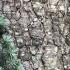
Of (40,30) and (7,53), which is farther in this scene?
(40,30)

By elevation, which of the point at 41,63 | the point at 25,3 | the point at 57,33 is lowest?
the point at 41,63

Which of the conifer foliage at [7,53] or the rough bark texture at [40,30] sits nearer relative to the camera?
the conifer foliage at [7,53]

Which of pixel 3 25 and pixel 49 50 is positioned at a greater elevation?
pixel 3 25

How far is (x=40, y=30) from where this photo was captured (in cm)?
314

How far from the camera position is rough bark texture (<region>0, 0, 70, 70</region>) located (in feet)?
10.3

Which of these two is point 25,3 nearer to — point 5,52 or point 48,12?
point 48,12

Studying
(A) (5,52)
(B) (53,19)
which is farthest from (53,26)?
(A) (5,52)

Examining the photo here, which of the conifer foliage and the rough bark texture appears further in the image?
the rough bark texture

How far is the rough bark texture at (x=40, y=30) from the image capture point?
313 centimetres

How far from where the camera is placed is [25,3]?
10.3 ft

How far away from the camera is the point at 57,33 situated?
10.4ft

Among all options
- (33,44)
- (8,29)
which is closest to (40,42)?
(33,44)

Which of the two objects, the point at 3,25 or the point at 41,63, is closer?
the point at 3,25

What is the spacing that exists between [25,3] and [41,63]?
1.43 feet
